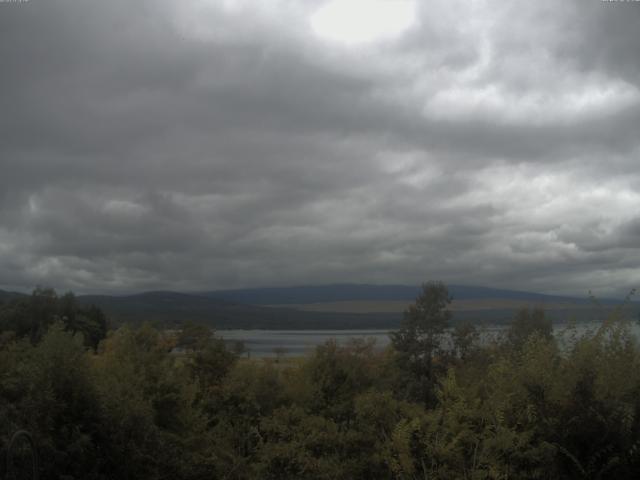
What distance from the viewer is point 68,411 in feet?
36.2

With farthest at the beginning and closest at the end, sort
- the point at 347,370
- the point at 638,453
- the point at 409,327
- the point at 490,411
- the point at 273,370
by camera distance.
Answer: the point at 409,327 → the point at 273,370 → the point at 347,370 → the point at 490,411 → the point at 638,453

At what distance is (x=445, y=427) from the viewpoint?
1101 cm

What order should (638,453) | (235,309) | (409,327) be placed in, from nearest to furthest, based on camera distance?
(638,453) < (409,327) < (235,309)

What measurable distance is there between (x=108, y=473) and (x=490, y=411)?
609cm

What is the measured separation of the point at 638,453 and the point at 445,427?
109 inches

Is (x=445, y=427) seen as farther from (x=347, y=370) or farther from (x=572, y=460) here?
(x=347, y=370)

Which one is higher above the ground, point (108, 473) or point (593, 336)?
point (593, 336)

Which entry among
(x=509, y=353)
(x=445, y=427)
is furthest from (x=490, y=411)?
(x=509, y=353)

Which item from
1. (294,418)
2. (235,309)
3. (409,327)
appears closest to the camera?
(294,418)

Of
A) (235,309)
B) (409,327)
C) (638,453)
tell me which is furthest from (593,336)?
(235,309)

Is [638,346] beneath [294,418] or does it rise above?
above

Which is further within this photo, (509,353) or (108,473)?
(509,353)

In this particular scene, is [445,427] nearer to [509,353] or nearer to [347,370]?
[509,353]

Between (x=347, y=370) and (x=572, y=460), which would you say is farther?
(x=347, y=370)
